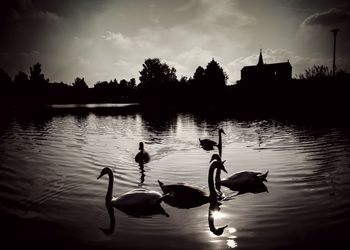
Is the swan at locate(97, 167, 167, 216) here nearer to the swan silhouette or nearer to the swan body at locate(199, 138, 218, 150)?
the swan silhouette

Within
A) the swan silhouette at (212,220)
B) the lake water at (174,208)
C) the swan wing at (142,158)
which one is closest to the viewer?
the lake water at (174,208)

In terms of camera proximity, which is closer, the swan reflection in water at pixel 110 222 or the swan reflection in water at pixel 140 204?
the swan reflection in water at pixel 110 222

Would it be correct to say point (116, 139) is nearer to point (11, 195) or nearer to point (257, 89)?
point (11, 195)

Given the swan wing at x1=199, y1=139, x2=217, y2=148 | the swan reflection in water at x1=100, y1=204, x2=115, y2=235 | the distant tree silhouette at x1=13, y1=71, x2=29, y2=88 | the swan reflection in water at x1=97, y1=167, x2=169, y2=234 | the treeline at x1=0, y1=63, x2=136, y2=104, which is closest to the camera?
the swan reflection in water at x1=100, y1=204, x2=115, y2=235

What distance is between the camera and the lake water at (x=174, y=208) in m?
5.66

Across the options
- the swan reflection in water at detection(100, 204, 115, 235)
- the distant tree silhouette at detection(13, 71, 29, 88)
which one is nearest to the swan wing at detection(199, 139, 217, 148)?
the swan reflection in water at detection(100, 204, 115, 235)

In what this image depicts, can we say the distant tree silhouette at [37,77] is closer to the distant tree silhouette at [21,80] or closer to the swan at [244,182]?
the distant tree silhouette at [21,80]

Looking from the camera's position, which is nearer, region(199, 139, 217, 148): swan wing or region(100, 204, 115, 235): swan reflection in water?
region(100, 204, 115, 235): swan reflection in water

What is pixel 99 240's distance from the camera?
225 inches

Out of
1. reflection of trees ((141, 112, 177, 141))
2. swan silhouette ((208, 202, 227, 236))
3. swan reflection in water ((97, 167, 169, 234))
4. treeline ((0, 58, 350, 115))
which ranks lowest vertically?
swan silhouette ((208, 202, 227, 236))

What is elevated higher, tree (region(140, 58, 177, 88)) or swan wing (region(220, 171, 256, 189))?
tree (region(140, 58, 177, 88))

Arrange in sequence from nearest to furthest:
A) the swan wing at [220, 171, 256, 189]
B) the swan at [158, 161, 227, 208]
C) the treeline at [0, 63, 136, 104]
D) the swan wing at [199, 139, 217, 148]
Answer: the swan at [158, 161, 227, 208], the swan wing at [220, 171, 256, 189], the swan wing at [199, 139, 217, 148], the treeline at [0, 63, 136, 104]

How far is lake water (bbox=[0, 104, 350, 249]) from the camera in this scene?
566cm

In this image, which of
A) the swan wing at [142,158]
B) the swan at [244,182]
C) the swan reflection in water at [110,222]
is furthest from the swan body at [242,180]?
the swan wing at [142,158]
